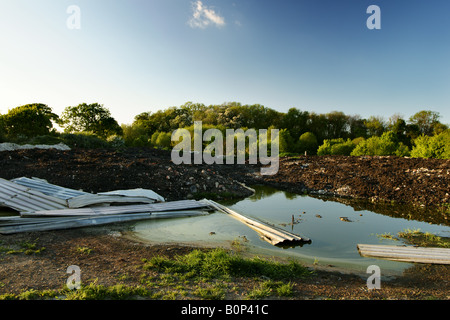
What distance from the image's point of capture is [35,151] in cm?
1223

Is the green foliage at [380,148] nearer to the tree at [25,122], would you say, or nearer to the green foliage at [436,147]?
the green foliage at [436,147]

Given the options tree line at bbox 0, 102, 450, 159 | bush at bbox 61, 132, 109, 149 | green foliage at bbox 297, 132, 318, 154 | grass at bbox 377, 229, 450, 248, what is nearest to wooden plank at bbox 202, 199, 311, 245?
grass at bbox 377, 229, 450, 248

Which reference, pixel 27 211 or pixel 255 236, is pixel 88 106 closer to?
pixel 27 211

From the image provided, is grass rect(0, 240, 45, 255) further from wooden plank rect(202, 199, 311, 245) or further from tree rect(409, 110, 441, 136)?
tree rect(409, 110, 441, 136)

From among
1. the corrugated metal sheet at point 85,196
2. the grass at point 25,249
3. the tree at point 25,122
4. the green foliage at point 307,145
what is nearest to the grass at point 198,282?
the grass at point 25,249

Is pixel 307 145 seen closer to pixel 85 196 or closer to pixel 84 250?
pixel 85 196

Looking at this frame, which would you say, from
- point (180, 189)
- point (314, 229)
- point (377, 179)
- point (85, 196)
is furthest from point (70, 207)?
point (377, 179)

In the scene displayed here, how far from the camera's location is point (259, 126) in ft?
156

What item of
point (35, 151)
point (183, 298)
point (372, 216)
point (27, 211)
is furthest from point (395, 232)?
point (35, 151)

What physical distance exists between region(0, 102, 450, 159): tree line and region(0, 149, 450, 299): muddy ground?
24.0 feet

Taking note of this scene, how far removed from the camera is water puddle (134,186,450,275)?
5.18 m

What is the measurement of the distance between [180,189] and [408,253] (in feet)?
25.1

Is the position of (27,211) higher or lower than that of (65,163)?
lower
